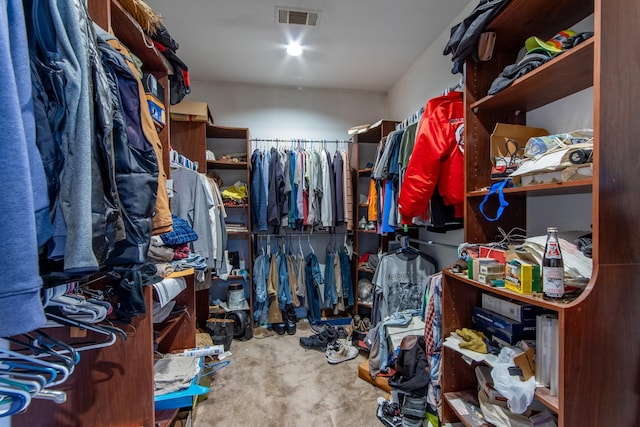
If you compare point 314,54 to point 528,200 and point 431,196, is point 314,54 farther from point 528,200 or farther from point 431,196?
point 528,200

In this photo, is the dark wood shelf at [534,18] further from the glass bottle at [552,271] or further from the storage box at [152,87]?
the storage box at [152,87]

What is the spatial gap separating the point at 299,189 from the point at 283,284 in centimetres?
106

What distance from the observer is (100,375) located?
1.12 metres

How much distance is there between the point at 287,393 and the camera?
2.06m

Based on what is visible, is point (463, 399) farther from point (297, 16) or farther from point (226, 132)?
point (226, 132)

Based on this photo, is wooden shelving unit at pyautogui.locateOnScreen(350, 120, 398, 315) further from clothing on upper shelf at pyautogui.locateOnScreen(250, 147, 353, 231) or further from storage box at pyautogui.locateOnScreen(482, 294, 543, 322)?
storage box at pyautogui.locateOnScreen(482, 294, 543, 322)

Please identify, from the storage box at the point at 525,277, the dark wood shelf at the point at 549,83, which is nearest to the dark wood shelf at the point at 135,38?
the dark wood shelf at the point at 549,83

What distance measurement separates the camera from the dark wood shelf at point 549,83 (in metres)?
0.96

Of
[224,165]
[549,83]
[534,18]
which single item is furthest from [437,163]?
[224,165]

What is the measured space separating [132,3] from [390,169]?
6.12ft

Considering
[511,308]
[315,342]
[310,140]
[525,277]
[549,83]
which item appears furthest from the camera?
[310,140]

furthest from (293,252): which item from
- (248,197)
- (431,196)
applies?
(431,196)

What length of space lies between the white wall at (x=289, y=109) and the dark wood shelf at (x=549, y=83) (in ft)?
7.23

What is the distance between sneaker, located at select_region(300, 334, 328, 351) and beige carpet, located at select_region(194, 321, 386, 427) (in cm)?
5
